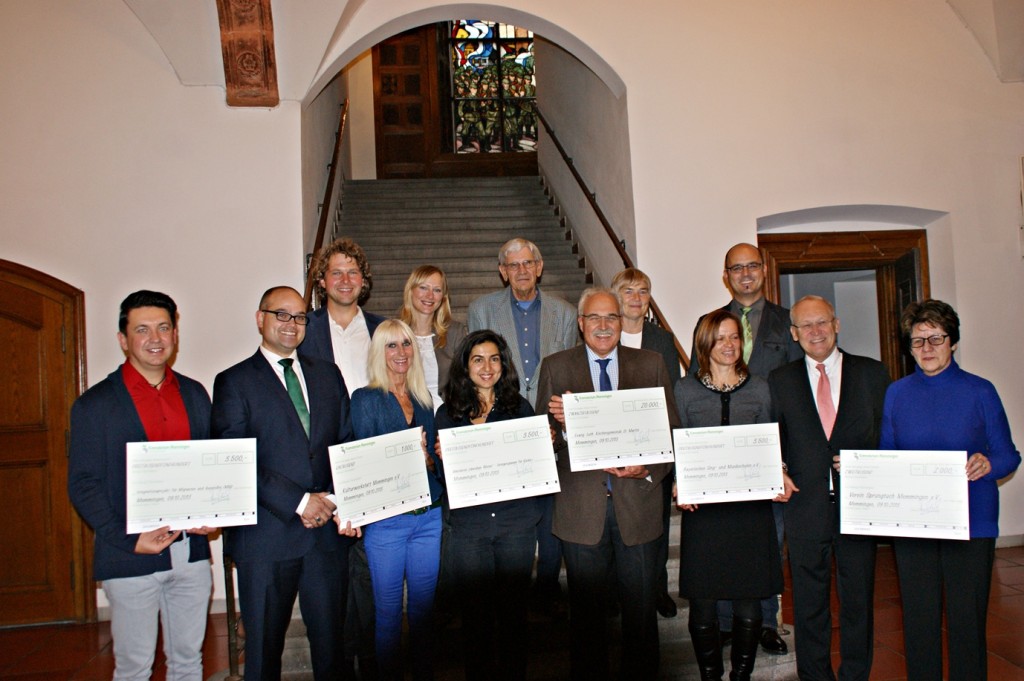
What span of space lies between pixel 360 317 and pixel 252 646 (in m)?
1.49

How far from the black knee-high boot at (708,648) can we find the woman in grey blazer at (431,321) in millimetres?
1474

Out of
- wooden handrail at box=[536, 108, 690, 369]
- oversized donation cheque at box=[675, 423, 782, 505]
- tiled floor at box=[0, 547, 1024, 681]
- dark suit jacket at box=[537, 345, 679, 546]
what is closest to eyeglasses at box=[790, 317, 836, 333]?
oversized donation cheque at box=[675, 423, 782, 505]

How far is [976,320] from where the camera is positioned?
5945mm

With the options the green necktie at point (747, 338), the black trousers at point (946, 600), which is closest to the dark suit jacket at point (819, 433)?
the black trousers at point (946, 600)

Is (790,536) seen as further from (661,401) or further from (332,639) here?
(332,639)

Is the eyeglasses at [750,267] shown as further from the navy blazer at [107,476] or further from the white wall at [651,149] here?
the navy blazer at [107,476]

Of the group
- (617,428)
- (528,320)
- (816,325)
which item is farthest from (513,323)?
(816,325)

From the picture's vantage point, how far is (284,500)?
2721 millimetres

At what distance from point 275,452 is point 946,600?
8.44 ft

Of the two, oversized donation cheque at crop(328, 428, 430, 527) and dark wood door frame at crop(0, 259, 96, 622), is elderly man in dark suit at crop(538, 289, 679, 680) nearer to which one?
oversized donation cheque at crop(328, 428, 430, 527)

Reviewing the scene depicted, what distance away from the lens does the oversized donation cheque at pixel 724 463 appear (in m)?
2.94

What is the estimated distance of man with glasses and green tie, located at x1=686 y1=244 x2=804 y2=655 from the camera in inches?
145

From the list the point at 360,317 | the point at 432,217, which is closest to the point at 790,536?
the point at 360,317

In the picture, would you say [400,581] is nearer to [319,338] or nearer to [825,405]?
[319,338]
